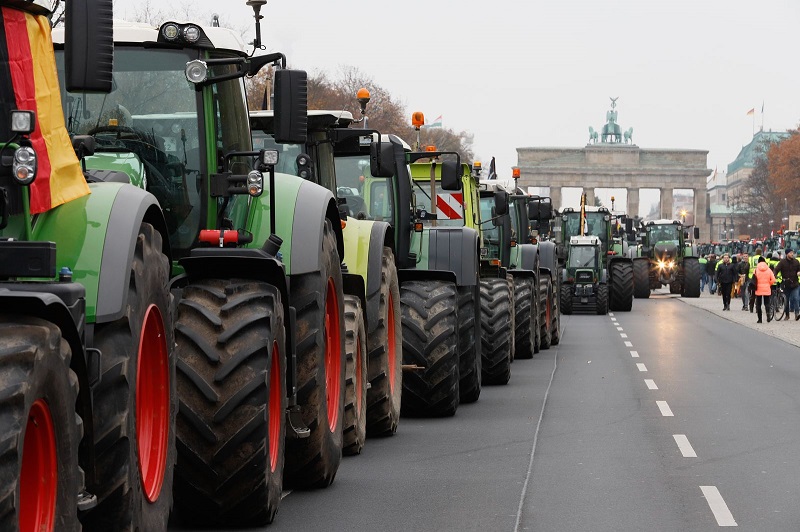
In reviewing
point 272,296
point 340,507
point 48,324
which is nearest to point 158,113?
point 272,296

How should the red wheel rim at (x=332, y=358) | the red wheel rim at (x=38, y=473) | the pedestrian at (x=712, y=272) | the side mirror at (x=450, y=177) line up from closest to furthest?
the red wheel rim at (x=38, y=473), the red wheel rim at (x=332, y=358), the side mirror at (x=450, y=177), the pedestrian at (x=712, y=272)

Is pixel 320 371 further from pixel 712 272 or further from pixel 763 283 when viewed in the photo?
pixel 712 272

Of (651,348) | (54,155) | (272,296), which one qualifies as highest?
(54,155)

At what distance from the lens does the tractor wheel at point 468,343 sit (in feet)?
48.4

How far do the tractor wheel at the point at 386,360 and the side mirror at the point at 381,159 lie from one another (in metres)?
A: 0.63

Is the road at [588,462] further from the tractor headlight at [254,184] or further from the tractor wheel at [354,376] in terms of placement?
the tractor headlight at [254,184]

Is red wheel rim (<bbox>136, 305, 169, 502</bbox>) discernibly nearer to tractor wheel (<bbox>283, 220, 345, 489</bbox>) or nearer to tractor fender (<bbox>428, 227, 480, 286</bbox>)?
tractor wheel (<bbox>283, 220, 345, 489</bbox>)

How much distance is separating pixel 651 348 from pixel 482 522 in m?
17.6

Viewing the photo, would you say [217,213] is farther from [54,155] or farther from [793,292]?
[793,292]

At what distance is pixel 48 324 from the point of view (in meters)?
4.81

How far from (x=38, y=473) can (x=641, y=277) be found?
162 ft

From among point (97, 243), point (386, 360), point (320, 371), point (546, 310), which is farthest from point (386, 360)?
point (546, 310)

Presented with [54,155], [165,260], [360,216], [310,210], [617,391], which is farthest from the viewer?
[617,391]

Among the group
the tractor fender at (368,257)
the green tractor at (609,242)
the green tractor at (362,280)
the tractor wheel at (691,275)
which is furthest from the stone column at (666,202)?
the tractor fender at (368,257)
